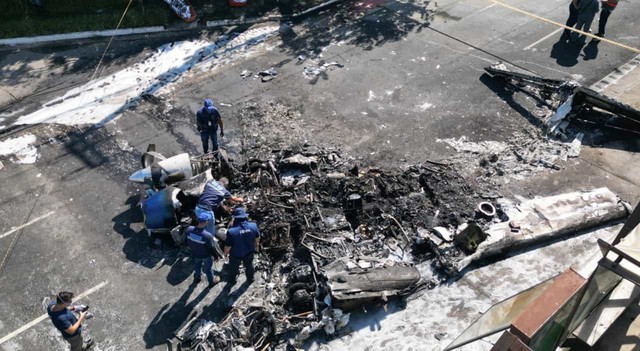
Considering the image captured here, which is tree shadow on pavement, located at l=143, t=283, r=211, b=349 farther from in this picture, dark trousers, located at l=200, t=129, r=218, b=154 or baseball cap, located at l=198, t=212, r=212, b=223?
dark trousers, located at l=200, t=129, r=218, b=154

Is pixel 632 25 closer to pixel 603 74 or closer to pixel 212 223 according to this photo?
pixel 603 74

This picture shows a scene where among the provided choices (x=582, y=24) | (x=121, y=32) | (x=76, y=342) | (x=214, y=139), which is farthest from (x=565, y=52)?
(x=76, y=342)

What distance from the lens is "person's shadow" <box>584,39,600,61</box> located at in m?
14.9

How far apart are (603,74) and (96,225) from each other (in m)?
14.2

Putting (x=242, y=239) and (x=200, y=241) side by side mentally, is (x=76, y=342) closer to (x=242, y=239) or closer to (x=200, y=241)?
(x=200, y=241)

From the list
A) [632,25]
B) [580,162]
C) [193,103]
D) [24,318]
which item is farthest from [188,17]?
[632,25]

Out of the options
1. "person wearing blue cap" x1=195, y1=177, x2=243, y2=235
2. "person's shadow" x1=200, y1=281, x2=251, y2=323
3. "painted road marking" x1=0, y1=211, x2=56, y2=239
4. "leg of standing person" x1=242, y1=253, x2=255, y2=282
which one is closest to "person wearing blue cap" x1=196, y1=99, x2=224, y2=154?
"person wearing blue cap" x1=195, y1=177, x2=243, y2=235

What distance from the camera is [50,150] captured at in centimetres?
1195

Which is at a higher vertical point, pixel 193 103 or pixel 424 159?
pixel 193 103

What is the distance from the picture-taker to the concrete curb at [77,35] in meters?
15.8

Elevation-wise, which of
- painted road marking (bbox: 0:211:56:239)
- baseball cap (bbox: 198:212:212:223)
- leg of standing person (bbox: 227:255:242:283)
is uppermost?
baseball cap (bbox: 198:212:212:223)

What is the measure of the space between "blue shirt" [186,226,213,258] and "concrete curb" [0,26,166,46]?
1071cm

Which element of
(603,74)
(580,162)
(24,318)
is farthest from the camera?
(603,74)

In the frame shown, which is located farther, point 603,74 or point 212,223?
point 603,74
